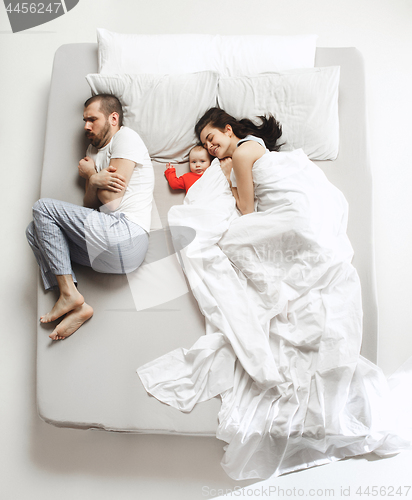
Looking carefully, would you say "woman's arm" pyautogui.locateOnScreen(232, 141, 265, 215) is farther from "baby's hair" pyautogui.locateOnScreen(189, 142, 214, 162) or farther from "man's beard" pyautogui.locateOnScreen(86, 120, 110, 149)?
"man's beard" pyautogui.locateOnScreen(86, 120, 110, 149)

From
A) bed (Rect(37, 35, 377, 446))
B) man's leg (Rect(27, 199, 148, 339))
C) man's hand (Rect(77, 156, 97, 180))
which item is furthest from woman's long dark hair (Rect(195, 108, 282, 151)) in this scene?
man's leg (Rect(27, 199, 148, 339))

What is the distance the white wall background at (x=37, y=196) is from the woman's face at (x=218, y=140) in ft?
2.60

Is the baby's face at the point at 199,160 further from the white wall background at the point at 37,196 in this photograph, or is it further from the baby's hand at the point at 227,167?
the white wall background at the point at 37,196

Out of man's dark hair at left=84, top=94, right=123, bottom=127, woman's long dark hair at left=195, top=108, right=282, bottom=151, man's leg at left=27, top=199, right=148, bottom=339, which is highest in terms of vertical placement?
man's dark hair at left=84, top=94, right=123, bottom=127

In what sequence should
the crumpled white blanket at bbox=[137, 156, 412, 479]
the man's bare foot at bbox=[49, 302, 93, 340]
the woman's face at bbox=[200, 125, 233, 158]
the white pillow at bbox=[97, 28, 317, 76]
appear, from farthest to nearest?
the white pillow at bbox=[97, 28, 317, 76]
the woman's face at bbox=[200, 125, 233, 158]
the man's bare foot at bbox=[49, 302, 93, 340]
the crumpled white blanket at bbox=[137, 156, 412, 479]

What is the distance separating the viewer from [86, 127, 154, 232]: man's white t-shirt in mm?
1543

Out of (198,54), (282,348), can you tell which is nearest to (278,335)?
(282,348)

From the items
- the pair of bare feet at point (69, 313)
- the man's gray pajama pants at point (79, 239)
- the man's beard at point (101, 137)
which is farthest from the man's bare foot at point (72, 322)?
the man's beard at point (101, 137)

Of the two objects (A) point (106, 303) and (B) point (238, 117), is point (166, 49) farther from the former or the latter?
(A) point (106, 303)

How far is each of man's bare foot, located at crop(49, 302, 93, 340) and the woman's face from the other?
808 mm

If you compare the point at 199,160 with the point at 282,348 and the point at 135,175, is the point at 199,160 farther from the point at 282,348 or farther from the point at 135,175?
the point at 282,348

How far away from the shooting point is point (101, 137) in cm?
163

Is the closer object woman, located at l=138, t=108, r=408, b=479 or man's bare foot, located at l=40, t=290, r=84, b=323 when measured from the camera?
woman, located at l=138, t=108, r=408, b=479

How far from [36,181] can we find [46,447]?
1218mm
